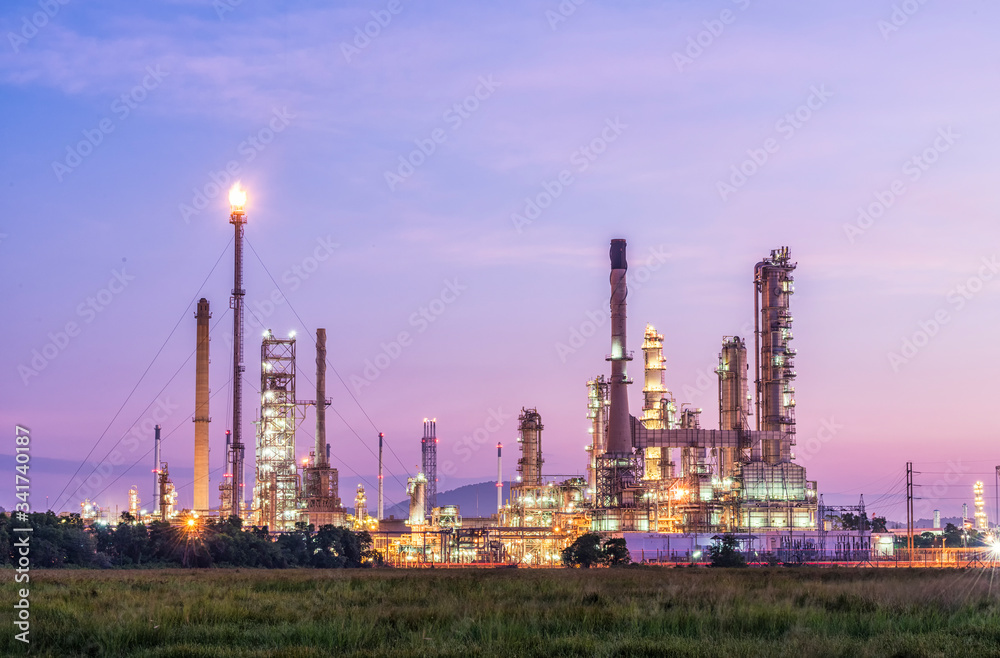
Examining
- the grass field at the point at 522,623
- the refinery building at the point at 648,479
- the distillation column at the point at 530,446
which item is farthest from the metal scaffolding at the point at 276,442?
the grass field at the point at 522,623

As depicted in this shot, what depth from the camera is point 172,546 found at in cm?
8650

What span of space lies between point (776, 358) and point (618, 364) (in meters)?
18.4

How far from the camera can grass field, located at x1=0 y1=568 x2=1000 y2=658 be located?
19719 millimetres

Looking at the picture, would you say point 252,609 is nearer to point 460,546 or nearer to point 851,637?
point 851,637

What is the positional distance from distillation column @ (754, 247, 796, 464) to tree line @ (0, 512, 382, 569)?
54778 millimetres

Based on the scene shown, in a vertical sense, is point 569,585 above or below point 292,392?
below

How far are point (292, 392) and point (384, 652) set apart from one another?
124 meters

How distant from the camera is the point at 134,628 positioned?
21.5 meters

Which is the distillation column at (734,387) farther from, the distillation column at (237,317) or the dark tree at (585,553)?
the distillation column at (237,317)

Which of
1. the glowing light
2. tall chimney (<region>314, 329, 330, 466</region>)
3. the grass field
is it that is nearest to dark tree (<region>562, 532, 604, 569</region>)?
tall chimney (<region>314, 329, 330, 466</region>)

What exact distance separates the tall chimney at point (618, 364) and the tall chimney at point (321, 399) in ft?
119

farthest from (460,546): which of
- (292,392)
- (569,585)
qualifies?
(569,585)

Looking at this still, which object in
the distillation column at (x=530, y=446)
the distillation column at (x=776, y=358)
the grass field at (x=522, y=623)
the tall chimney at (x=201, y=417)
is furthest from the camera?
the distillation column at (x=530, y=446)

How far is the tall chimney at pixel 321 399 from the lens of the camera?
471 ft
